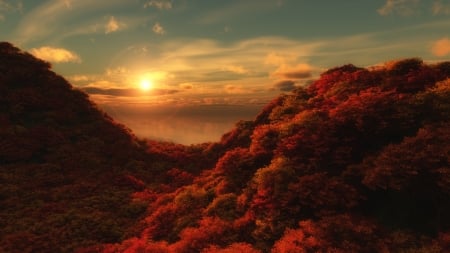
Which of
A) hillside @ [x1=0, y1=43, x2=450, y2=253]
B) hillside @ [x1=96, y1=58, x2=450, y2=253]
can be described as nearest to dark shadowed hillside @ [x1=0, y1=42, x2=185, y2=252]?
hillside @ [x1=0, y1=43, x2=450, y2=253]

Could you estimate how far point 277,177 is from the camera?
87.0 ft

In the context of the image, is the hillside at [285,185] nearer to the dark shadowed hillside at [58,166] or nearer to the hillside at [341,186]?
the hillside at [341,186]

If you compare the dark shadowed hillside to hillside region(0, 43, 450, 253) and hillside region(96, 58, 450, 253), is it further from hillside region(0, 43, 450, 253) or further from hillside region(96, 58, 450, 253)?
hillside region(96, 58, 450, 253)

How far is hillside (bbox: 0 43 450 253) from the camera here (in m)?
21.5

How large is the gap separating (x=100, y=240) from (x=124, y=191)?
491 inches

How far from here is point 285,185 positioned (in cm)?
2592

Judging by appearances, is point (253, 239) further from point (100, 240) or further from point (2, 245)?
point (2, 245)

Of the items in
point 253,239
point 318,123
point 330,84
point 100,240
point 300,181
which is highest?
point 330,84

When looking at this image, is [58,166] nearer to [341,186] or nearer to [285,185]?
[285,185]

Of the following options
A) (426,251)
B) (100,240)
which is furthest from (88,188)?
(426,251)

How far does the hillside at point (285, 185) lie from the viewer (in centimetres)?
2152

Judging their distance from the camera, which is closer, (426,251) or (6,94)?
(426,251)

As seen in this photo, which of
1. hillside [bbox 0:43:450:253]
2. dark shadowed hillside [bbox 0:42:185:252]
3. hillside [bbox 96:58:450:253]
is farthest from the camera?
dark shadowed hillside [bbox 0:42:185:252]

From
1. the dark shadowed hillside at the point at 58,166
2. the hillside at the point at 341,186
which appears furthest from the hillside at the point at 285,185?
the dark shadowed hillside at the point at 58,166
